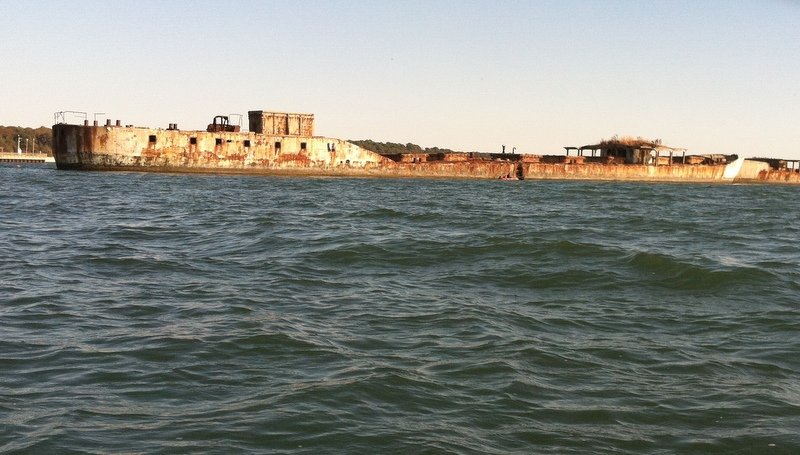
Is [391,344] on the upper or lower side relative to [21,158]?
lower

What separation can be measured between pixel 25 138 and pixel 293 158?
120 meters

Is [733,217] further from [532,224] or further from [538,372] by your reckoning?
[538,372]

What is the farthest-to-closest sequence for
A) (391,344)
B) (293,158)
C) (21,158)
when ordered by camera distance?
1. (21,158)
2. (293,158)
3. (391,344)

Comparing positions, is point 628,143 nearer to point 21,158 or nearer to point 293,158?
point 293,158

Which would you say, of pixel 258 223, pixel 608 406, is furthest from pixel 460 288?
pixel 258 223

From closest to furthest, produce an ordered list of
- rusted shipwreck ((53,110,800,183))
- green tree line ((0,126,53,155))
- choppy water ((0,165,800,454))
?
choppy water ((0,165,800,454)) → rusted shipwreck ((53,110,800,183)) → green tree line ((0,126,53,155))

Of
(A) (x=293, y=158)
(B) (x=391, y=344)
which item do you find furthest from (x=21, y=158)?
(B) (x=391, y=344)

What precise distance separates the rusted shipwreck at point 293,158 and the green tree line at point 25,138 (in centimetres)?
11004

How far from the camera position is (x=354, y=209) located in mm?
21641

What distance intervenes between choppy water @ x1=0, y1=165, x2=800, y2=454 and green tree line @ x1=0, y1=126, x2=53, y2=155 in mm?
141170

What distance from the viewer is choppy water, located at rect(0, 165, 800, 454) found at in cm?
477

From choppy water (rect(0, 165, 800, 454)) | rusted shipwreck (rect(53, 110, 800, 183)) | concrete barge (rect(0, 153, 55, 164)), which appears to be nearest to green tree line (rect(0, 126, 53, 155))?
concrete barge (rect(0, 153, 55, 164))

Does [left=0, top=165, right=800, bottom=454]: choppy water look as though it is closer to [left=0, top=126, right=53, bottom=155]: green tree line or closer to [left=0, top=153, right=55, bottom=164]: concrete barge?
[left=0, top=153, right=55, bottom=164]: concrete barge

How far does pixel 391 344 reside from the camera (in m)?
6.74
